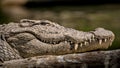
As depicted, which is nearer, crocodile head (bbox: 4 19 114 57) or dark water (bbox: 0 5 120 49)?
crocodile head (bbox: 4 19 114 57)

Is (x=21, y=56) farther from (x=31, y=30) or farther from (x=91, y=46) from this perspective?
(x=91, y=46)

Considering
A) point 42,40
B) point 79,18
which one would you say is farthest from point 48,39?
point 79,18

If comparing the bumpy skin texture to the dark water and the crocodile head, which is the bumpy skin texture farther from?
the dark water

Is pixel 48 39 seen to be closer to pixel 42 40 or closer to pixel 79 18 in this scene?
pixel 42 40

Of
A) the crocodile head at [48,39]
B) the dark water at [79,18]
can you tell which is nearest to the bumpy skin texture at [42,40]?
the crocodile head at [48,39]

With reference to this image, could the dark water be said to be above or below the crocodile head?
below

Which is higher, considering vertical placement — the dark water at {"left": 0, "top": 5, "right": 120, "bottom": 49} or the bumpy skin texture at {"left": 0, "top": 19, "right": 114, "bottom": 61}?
the bumpy skin texture at {"left": 0, "top": 19, "right": 114, "bottom": 61}

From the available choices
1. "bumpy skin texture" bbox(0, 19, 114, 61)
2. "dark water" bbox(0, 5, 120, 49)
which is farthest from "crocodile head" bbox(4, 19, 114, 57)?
"dark water" bbox(0, 5, 120, 49)

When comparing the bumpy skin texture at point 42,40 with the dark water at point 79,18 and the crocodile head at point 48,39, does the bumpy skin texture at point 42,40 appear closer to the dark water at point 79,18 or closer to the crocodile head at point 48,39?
the crocodile head at point 48,39
